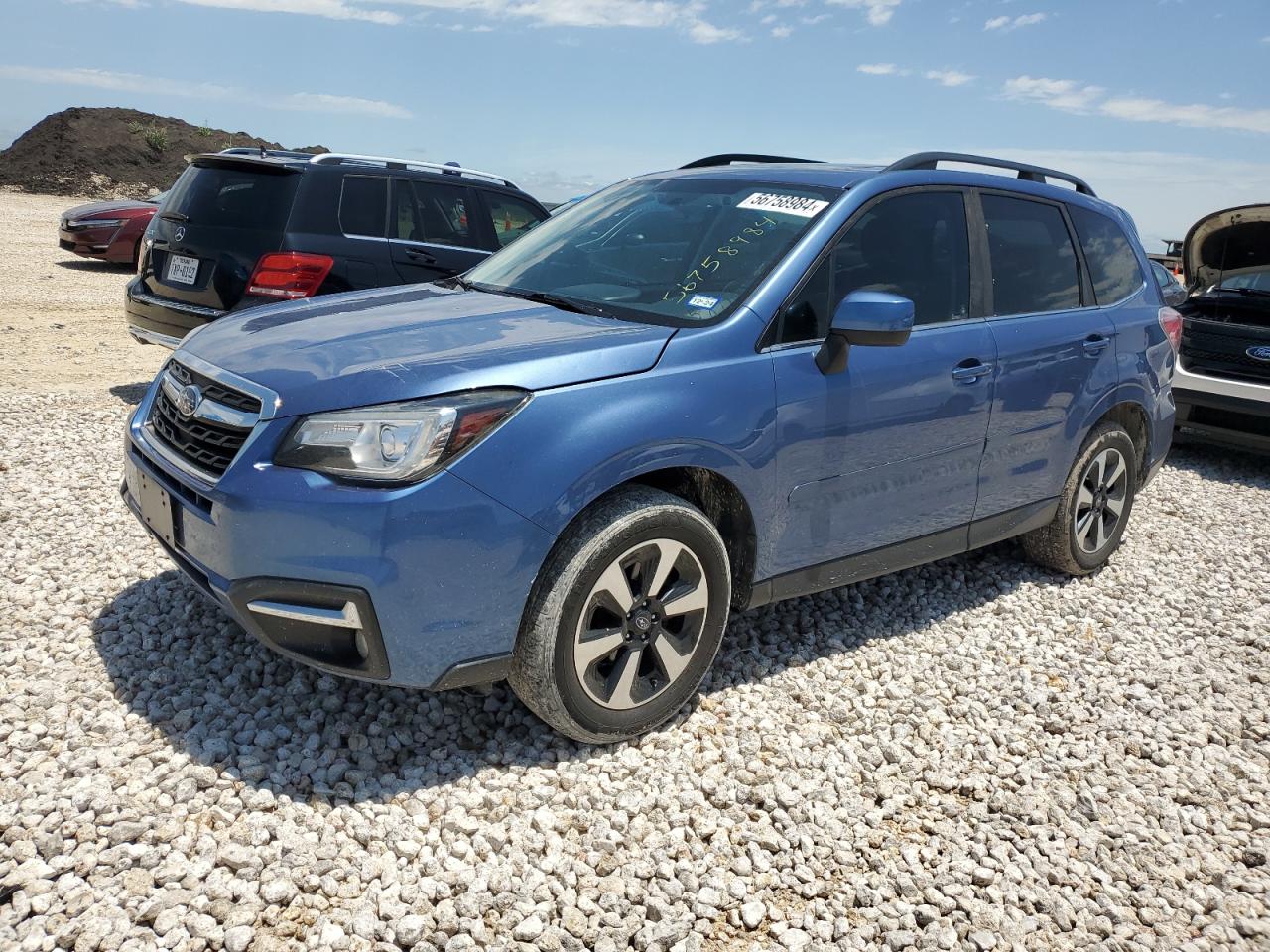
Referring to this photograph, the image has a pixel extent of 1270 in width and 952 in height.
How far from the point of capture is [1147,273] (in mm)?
5344

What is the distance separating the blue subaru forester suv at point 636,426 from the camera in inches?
109

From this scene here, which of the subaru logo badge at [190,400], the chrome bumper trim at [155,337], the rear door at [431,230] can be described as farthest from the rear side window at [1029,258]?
the chrome bumper trim at [155,337]

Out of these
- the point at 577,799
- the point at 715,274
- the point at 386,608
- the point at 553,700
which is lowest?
the point at 577,799

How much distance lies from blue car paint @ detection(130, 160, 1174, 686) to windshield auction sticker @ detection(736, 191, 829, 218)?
0.09 metres

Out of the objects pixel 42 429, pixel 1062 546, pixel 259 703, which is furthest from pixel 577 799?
pixel 42 429

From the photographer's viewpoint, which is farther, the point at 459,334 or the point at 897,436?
the point at 897,436

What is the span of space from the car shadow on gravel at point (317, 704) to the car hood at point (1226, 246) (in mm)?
5890

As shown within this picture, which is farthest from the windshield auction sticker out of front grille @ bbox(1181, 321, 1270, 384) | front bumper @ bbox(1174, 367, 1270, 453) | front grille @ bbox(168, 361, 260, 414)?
front grille @ bbox(1181, 321, 1270, 384)

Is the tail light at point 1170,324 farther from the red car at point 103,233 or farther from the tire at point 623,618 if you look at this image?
the red car at point 103,233

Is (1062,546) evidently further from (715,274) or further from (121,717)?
(121,717)

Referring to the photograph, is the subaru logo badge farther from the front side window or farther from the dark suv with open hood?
the dark suv with open hood

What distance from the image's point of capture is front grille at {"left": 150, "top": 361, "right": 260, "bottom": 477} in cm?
297

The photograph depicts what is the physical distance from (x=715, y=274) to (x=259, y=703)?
2143 millimetres

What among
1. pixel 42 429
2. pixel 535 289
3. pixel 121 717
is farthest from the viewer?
pixel 42 429
